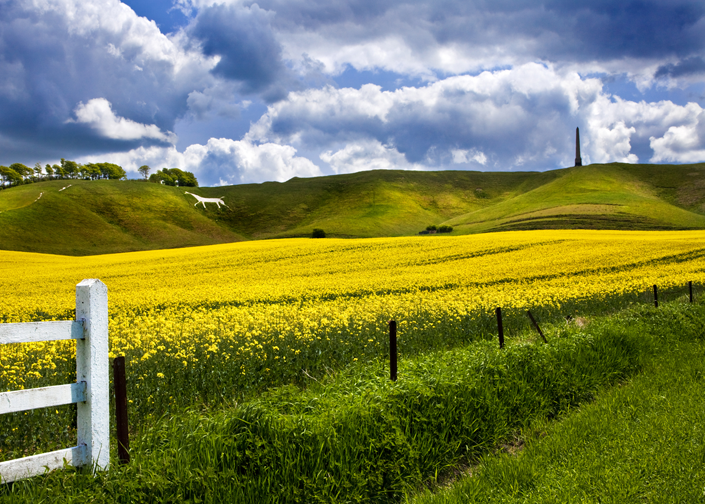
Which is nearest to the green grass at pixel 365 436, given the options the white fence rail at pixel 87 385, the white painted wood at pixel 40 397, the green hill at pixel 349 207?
the white fence rail at pixel 87 385

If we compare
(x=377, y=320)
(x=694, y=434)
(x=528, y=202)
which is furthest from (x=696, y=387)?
(x=528, y=202)

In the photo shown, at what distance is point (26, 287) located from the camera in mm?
22672

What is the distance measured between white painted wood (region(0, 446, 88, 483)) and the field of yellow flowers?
8.35 ft

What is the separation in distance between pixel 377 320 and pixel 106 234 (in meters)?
87.5

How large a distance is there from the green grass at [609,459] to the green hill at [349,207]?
64.4 metres

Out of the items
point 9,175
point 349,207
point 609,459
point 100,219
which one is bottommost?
point 609,459

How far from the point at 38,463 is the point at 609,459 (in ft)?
17.0

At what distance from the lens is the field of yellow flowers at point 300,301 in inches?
283

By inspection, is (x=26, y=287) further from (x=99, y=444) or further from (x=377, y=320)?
(x=99, y=444)

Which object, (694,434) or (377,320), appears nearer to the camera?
(694,434)

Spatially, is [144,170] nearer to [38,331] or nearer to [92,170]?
[92,170]

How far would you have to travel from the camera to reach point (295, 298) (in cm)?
1695

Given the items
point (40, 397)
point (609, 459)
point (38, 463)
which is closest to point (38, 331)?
point (40, 397)

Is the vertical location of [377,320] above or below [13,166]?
below
